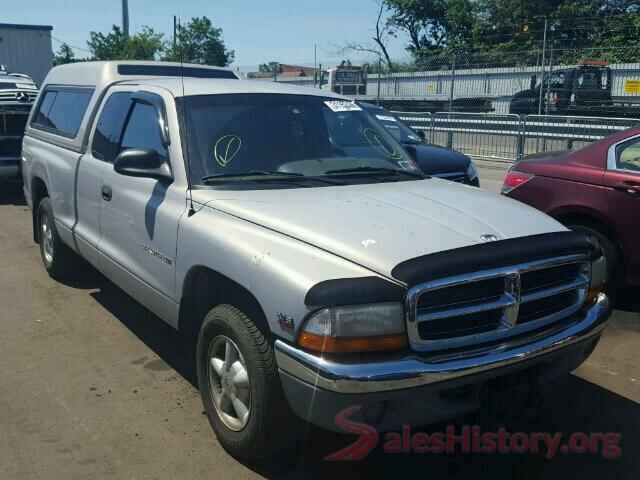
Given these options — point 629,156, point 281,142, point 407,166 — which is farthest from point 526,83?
point 281,142

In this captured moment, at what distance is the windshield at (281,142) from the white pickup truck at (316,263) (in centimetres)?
1

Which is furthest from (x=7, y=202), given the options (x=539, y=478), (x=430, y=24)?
(x=430, y=24)

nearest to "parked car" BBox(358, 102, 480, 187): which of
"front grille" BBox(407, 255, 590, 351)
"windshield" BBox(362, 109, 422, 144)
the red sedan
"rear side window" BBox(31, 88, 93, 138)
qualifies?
"windshield" BBox(362, 109, 422, 144)

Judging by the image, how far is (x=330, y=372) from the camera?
280 centimetres

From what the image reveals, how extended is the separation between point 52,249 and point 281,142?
325 centimetres

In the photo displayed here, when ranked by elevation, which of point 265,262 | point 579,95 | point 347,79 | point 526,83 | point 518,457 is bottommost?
point 518,457

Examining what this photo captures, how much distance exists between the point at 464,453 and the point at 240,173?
1958 millimetres

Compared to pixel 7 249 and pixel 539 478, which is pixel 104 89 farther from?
pixel 539 478

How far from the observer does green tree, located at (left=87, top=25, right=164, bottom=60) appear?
27998mm

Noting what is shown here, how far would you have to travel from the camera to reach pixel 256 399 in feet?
10.4

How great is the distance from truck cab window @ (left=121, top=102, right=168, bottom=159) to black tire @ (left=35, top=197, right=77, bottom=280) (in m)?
1.83

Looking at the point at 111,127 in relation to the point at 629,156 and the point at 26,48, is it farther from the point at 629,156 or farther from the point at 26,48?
the point at 26,48

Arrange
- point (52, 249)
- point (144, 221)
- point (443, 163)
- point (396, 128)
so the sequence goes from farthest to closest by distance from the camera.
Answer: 1. point (396, 128)
2. point (443, 163)
3. point (52, 249)
4. point (144, 221)

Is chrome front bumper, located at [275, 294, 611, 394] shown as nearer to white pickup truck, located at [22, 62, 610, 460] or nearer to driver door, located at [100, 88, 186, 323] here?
white pickup truck, located at [22, 62, 610, 460]
